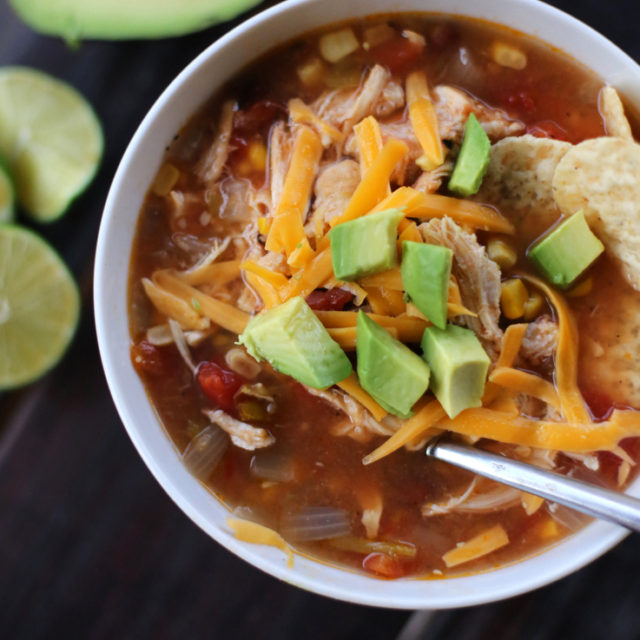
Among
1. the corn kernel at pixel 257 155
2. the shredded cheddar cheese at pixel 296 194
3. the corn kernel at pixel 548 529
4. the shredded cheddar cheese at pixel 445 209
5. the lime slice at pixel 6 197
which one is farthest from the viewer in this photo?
the lime slice at pixel 6 197

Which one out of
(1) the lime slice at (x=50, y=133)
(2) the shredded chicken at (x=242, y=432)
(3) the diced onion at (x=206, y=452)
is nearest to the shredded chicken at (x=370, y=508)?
(2) the shredded chicken at (x=242, y=432)

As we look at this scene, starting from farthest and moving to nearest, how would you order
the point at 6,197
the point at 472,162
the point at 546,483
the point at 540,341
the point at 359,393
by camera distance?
the point at 6,197
the point at 540,341
the point at 472,162
the point at 359,393
the point at 546,483

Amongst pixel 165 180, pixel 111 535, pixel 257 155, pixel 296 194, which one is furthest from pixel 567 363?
pixel 111 535

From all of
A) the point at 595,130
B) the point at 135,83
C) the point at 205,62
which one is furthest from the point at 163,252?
the point at 595,130

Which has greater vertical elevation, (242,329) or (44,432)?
(242,329)

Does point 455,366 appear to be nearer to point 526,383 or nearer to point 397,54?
point 526,383

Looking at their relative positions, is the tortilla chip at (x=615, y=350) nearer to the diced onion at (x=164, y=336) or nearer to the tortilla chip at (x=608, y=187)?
the tortilla chip at (x=608, y=187)

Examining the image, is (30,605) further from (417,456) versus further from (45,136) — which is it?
(45,136)
